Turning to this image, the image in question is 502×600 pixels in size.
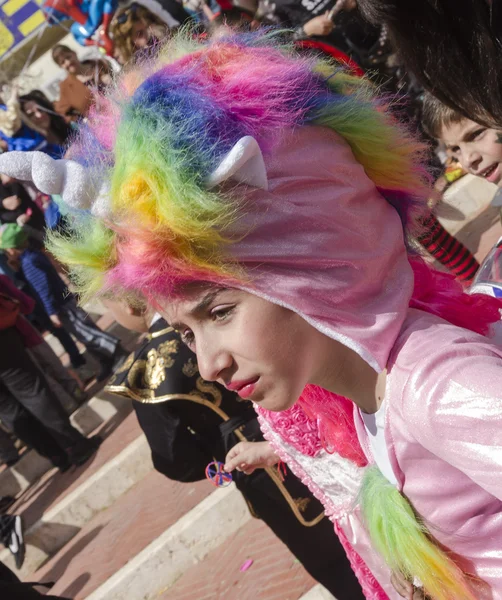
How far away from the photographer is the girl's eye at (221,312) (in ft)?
4.18

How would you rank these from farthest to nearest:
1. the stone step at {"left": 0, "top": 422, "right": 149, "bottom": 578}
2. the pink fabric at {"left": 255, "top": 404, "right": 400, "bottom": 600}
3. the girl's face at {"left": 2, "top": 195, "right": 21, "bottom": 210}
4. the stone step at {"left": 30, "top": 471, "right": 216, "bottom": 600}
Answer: the girl's face at {"left": 2, "top": 195, "right": 21, "bottom": 210}
the stone step at {"left": 0, "top": 422, "right": 149, "bottom": 578}
the stone step at {"left": 30, "top": 471, "right": 216, "bottom": 600}
the pink fabric at {"left": 255, "top": 404, "right": 400, "bottom": 600}

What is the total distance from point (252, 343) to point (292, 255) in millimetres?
206

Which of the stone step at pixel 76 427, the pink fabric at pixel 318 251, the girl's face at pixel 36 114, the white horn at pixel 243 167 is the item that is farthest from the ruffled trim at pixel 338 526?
the girl's face at pixel 36 114

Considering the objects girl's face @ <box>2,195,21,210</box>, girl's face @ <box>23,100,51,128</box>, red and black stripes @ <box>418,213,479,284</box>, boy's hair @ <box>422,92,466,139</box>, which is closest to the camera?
boy's hair @ <box>422,92,466,139</box>

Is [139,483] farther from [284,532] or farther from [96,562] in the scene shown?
[284,532]

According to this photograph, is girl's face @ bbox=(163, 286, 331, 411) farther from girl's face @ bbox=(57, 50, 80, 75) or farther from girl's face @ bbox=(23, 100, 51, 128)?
girl's face @ bbox=(57, 50, 80, 75)

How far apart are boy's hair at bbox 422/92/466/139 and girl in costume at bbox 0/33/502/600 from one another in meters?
1.36

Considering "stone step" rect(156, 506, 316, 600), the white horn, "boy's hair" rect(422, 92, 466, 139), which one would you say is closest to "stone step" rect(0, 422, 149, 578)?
"stone step" rect(156, 506, 316, 600)

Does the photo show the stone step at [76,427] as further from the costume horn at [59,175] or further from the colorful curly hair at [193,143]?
the costume horn at [59,175]

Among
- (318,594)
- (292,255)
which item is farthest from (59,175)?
(318,594)

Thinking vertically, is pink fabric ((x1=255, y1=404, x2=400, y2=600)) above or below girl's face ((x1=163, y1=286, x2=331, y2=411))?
below

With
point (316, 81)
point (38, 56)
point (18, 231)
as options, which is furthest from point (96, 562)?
point (38, 56)

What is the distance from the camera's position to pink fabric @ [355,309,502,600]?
1024 millimetres

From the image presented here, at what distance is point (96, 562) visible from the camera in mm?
4602
